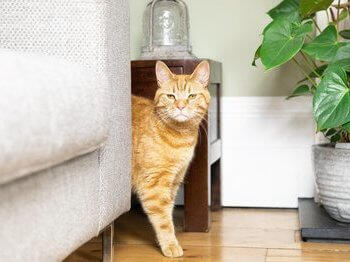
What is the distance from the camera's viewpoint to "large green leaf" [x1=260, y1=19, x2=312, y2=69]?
1592 millimetres

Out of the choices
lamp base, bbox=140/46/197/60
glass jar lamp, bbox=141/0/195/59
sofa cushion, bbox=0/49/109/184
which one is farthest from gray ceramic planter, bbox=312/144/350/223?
sofa cushion, bbox=0/49/109/184

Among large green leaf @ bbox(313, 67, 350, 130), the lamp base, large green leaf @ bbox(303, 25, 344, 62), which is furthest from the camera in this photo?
the lamp base

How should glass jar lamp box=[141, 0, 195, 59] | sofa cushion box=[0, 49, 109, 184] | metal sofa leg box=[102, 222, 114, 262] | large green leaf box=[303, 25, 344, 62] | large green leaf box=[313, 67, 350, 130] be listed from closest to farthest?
sofa cushion box=[0, 49, 109, 184] → metal sofa leg box=[102, 222, 114, 262] → large green leaf box=[313, 67, 350, 130] → large green leaf box=[303, 25, 344, 62] → glass jar lamp box=[141, 0, 195, 59]

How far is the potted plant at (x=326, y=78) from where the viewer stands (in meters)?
1.56

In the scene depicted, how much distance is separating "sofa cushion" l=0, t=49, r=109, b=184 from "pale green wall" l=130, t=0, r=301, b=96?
1285mm

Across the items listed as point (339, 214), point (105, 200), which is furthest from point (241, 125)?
point (105, 200)

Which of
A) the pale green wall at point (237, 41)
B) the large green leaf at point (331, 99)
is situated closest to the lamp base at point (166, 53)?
the pale green wall at point (237, 41)

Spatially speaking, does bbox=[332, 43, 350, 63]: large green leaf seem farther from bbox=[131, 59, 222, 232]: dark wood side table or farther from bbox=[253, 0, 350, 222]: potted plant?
bbox=[131, 59, 222, 232]: dark wood side table

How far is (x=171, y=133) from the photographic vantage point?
1.67 meters

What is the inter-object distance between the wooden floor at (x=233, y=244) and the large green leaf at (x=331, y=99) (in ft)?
1.33

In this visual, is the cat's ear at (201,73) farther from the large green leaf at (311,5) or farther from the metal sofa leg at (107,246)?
the metal sofa leg at (107,246)

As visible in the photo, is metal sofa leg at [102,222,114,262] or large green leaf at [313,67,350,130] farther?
large green leaf at [313,67,350,130]

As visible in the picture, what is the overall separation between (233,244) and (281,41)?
670mm

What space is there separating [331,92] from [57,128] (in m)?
0.98
